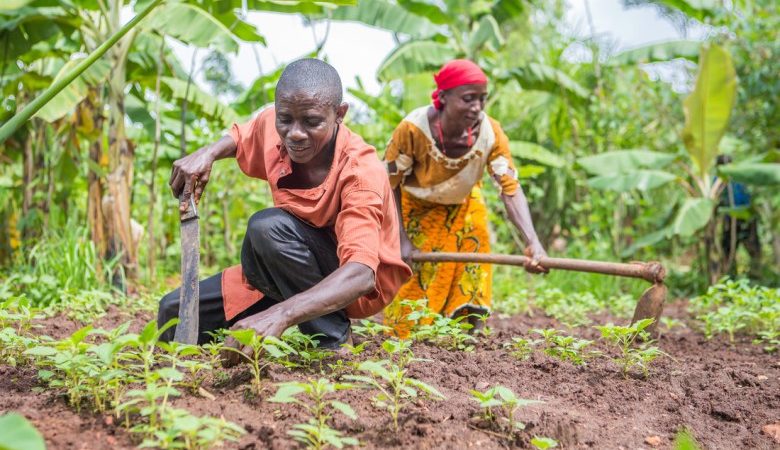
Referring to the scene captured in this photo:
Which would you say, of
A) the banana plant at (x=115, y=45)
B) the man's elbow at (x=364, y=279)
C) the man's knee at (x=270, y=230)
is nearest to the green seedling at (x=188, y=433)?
the man's elbow at (x=364, y=279)

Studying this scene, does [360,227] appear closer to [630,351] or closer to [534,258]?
[630,351]

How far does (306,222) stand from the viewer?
303cm

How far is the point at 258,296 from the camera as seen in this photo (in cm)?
323

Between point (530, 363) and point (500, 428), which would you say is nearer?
point (500, 428)

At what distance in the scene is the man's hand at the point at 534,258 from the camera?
3.83 m

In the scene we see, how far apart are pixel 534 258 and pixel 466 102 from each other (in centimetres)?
87

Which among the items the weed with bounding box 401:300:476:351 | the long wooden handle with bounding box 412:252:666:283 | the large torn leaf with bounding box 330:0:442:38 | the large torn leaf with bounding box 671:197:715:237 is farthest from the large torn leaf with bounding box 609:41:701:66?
the weed with bounding box 401:300:476:351

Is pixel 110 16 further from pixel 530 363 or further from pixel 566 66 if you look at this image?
pixel 566 66

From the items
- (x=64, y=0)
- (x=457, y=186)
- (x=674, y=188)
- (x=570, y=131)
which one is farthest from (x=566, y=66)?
(x=64, y=0)

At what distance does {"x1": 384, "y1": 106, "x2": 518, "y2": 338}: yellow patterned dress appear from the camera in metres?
4.09

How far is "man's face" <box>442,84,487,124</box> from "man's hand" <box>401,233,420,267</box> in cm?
74

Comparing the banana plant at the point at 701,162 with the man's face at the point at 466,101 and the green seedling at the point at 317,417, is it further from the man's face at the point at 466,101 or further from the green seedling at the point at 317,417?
the green seedling at the point at 317,417

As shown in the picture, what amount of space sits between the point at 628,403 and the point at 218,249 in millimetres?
5137

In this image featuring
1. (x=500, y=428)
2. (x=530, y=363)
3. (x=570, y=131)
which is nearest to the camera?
(x=500, y=428)
